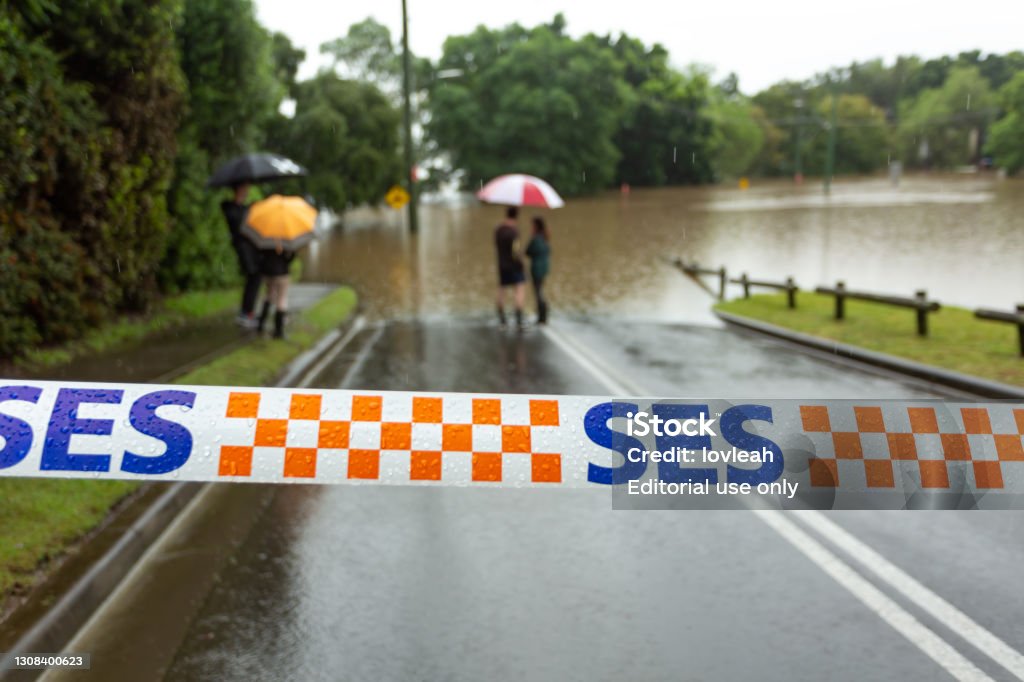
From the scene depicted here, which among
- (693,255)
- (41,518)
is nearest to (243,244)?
(41,518)

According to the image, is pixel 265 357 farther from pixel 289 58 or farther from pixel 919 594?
pixel 289 58

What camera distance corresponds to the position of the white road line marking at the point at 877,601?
4102 millimetres

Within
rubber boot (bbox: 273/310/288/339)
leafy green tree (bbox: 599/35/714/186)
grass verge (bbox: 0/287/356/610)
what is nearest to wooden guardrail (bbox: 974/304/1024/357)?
rubber boot (bbox: 273/310/288/339)

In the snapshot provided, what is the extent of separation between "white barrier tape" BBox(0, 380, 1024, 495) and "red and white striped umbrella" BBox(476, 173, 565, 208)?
10549 mm

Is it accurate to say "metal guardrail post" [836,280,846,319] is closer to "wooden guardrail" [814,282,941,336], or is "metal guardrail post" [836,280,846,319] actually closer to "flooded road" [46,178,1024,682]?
"wooden guardrail" [814,282,941,336]

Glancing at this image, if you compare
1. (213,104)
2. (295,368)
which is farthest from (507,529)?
(213,104)

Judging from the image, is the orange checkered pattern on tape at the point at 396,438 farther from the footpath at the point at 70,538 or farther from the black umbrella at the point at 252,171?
the black umbrella at the point at 252,171

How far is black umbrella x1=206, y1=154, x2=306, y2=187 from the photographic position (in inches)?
524

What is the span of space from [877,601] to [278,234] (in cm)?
926

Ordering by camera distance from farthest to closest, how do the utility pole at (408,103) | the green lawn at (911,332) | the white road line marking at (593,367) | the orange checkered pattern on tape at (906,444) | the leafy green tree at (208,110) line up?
the utility pole at (408,103), the leafy green tree at (208,110), the green lawn at (911,332), the white road line marking at (593,367), the orange checkered pattern on tape at (906,444)

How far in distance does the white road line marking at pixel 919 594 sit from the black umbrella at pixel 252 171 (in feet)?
30.9

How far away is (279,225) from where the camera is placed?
12367mm

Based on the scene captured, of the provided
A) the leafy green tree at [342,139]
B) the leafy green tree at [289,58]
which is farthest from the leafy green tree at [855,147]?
the leafy green tree at [289,58]

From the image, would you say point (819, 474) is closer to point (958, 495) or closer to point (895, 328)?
point (958, 495)
